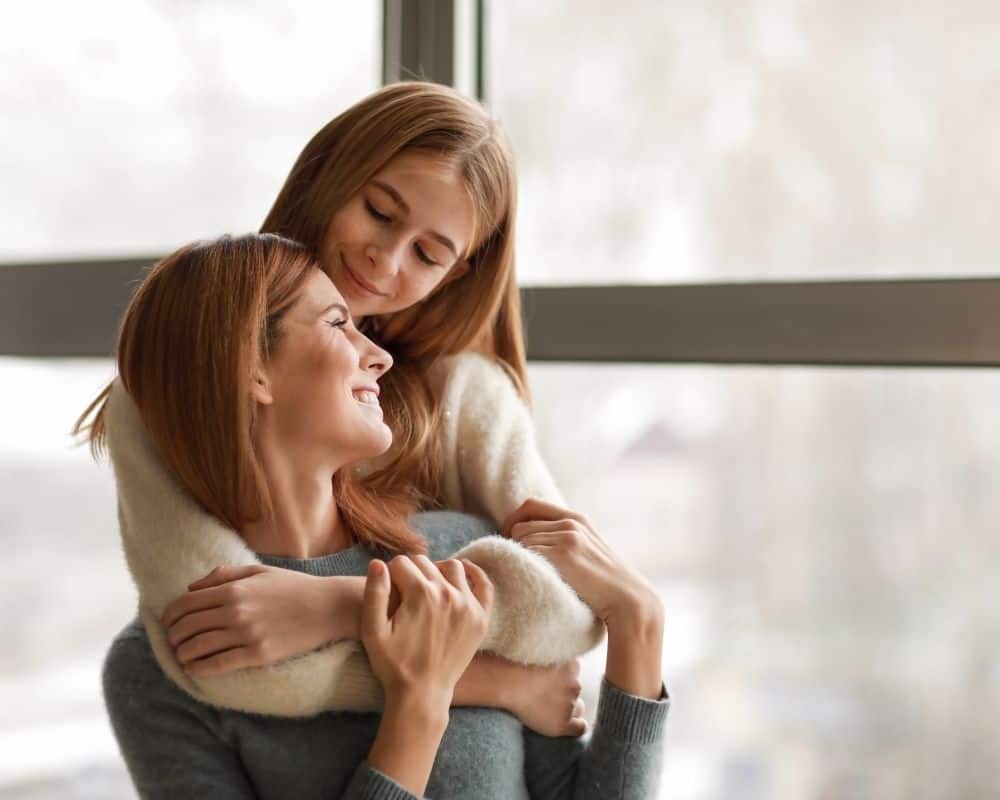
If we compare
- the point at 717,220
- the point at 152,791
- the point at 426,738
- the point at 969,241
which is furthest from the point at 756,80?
the point at 152,791

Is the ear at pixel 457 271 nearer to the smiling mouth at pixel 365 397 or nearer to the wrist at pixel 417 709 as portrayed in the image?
the smiling mouth at pixel 365 397

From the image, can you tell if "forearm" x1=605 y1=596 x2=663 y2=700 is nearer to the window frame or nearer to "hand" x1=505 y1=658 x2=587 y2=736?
"hand" x1=505 y1=658 x2=587 y2=736

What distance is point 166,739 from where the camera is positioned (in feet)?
4.08

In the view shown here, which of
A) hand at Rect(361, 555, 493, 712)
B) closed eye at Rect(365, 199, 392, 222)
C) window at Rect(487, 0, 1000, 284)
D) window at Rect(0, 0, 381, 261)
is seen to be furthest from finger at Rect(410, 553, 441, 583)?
window at Rect(0, 0, 381, 261)

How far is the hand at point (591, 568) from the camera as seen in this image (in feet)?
4.30

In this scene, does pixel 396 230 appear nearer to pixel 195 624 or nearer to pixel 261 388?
pixel 261 388

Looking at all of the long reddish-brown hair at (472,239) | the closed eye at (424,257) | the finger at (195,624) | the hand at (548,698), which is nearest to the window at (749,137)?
the long reddish-brown hair at (472,239)

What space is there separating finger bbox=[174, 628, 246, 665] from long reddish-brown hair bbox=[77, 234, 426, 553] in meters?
0.16

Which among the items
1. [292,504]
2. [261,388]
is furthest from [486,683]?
[261,388]

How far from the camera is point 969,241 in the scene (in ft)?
5.36

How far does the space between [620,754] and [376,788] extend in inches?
11.9

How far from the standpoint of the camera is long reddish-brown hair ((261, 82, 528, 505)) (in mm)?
1440

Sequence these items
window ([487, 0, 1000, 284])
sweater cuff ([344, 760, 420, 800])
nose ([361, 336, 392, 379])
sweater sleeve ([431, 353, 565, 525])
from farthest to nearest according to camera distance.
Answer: window ([487, 0, 1000, 284])
sweater sleeve ([431, 353, 565, 525])
nose ([361, 336, 392, 379])
sweater cuff ([344, 760, 420, 800])

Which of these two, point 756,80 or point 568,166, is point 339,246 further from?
point 756,80
